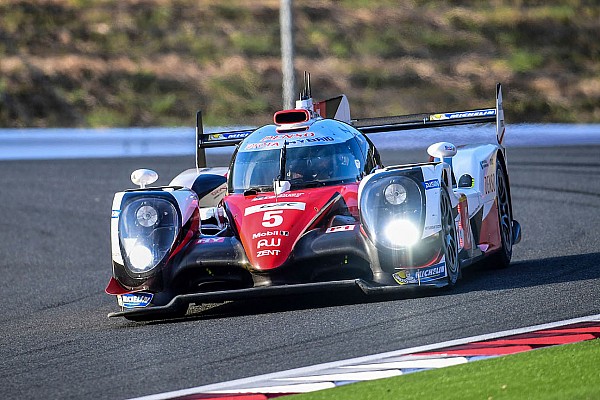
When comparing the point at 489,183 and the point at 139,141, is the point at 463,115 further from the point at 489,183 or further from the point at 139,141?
the point at 139,141

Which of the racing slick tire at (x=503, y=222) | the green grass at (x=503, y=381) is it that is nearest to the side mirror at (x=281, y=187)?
the racing slick tire at (x=503, y=222)

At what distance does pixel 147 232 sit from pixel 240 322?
3.47ft

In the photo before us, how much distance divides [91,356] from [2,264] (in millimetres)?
6585

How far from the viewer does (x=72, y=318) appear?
29.5 feet

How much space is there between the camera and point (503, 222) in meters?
10.5

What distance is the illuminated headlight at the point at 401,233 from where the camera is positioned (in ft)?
26.7

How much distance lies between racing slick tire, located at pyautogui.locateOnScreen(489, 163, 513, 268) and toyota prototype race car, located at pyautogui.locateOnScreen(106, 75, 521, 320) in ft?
2.15

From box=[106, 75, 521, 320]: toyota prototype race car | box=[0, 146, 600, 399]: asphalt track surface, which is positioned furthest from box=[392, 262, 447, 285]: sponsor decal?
box=[0, 146, 600, 399]: asphalt track surface

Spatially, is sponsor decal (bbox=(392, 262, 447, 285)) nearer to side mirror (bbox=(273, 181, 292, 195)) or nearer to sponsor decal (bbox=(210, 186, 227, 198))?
side mirror (bbox=(273, 181, 292, 195))

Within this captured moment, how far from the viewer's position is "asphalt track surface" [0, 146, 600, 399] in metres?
6.43

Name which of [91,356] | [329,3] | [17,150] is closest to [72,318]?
[91,356]

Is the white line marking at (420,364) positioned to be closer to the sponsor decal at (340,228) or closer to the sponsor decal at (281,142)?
the sponsor decal at (340,228)

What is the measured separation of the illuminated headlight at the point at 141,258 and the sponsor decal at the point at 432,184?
193cm

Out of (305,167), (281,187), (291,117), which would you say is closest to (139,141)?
(291,117)
